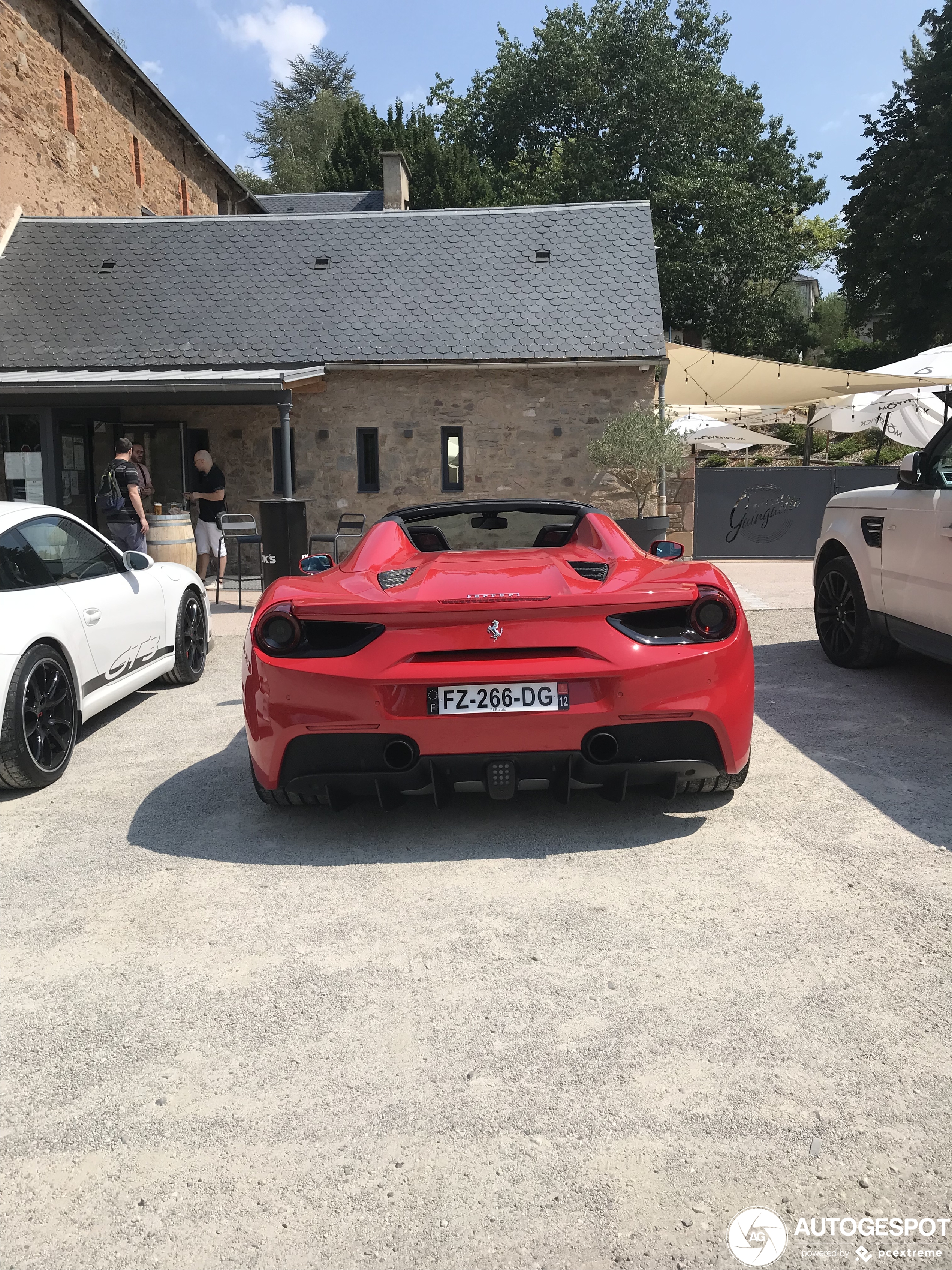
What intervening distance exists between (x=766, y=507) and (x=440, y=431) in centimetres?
544

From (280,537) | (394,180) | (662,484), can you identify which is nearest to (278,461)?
(280,537)

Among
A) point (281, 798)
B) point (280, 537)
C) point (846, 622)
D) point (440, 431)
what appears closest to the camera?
point (281, 798)

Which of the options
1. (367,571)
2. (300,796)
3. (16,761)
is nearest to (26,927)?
(300,796)

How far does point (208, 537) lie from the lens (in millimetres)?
12914

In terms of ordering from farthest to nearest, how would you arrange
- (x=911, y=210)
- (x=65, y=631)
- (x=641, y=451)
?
(x=911, y=210) → (x=641, y=451) → (x=65, y=631)

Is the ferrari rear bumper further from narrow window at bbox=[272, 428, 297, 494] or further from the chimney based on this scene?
the chimney

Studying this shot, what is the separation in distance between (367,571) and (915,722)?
3.30 meters

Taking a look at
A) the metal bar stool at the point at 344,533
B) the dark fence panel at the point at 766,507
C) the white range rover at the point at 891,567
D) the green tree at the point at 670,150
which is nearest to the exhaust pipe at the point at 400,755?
the white range rover at the point at 891,567

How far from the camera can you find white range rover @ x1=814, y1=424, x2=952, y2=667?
5727 mm

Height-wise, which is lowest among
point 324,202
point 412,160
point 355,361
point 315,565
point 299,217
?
point 315,565

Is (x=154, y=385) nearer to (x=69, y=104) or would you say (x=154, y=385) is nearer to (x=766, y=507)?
(x=766, y=507)

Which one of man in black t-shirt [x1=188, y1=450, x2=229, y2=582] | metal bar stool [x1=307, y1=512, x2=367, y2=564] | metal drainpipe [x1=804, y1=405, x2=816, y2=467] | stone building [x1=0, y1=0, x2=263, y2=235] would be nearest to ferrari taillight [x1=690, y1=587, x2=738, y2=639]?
metal bar stool [x1=307, y1=512, x2=367, y2=564]

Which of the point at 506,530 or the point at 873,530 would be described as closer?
the point at 506,530

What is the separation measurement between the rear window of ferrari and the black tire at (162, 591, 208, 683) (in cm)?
242
